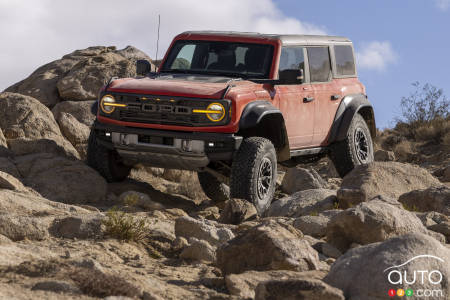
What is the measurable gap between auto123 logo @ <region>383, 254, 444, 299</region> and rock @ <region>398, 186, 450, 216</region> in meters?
4.41

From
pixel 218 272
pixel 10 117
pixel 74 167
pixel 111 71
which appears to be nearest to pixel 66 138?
pixel 10 117

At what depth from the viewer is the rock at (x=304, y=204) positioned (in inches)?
349

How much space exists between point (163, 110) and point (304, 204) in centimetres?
199

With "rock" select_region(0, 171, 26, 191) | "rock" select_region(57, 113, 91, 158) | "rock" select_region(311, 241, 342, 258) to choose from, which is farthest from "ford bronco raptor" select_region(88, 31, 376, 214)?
"rock" select_region(311, 241, 342, 258)

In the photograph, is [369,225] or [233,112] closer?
[369,225]

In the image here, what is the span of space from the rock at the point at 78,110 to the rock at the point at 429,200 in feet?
21.4

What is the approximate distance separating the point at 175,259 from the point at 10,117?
19.0ft

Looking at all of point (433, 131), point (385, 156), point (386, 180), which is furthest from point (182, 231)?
point (433, 131)

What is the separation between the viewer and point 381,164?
34.0 feet

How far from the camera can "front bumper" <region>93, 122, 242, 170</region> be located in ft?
29.0

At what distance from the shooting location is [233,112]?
8.84 m

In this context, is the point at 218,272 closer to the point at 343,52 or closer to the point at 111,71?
the point at 343,52

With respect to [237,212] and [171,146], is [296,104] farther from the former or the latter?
[237,212]

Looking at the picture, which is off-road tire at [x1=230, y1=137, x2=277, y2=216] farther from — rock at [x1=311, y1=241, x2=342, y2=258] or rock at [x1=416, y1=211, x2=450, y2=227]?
rock at [x1=311, y1=241, x2=342, y2=258]
